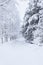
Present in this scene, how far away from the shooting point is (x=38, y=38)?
15.4 metres

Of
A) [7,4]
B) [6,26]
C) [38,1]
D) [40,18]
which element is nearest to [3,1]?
[7,4]

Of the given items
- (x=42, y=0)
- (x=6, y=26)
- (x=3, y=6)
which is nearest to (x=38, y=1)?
(x=42, y=0)

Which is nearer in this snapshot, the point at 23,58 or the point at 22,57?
the point at 23,58

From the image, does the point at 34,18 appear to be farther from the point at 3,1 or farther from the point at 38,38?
the point at 3,1

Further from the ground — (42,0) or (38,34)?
(42,0)

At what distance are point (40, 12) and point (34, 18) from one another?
4.22 feet

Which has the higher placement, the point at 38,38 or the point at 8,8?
the point at 8,8

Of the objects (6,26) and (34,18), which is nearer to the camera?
(34,18)

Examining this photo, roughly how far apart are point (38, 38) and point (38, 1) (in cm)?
478

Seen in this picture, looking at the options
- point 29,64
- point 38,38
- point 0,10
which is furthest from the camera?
point 0,10

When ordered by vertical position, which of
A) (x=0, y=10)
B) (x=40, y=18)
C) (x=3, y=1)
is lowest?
(x=40, y=18)

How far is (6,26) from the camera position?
25.6 m

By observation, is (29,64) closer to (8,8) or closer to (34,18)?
(34,18)

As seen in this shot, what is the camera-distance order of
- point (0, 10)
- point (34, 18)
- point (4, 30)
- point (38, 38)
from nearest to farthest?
point (38, 38) → point (34, 18) → point (0, 10) → point (4, 30)
